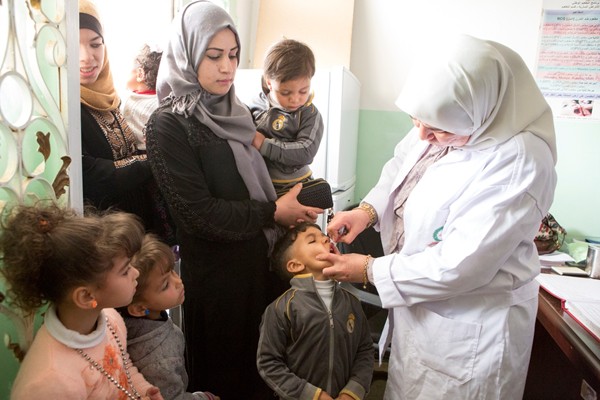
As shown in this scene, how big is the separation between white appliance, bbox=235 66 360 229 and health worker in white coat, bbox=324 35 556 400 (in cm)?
126

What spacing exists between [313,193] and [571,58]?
223 centimetres

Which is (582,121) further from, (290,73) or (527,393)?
(290,73)

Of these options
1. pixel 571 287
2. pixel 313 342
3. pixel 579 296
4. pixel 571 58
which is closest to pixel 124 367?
pixel 313 342

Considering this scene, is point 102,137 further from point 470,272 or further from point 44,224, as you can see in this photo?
point 470,272

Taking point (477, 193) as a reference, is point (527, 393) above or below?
below

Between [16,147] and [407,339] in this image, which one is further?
[407,339]

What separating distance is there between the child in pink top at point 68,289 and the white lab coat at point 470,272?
28.6 inches

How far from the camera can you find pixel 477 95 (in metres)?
1.12

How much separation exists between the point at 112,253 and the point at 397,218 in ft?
3.16

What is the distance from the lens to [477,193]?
3.77 feet

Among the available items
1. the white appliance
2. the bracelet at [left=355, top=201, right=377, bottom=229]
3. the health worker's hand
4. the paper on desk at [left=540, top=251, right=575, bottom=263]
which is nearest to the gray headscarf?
the health worker's hand


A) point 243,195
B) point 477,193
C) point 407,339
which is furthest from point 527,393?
point 243,195

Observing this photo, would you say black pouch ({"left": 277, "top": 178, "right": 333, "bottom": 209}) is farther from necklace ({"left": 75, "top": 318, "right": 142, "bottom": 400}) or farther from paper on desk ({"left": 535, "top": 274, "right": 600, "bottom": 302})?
paper on desk ({"left": 535, "top": 274, "right": 600, "bottom": 302})

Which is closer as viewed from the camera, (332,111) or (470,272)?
(470,272)
